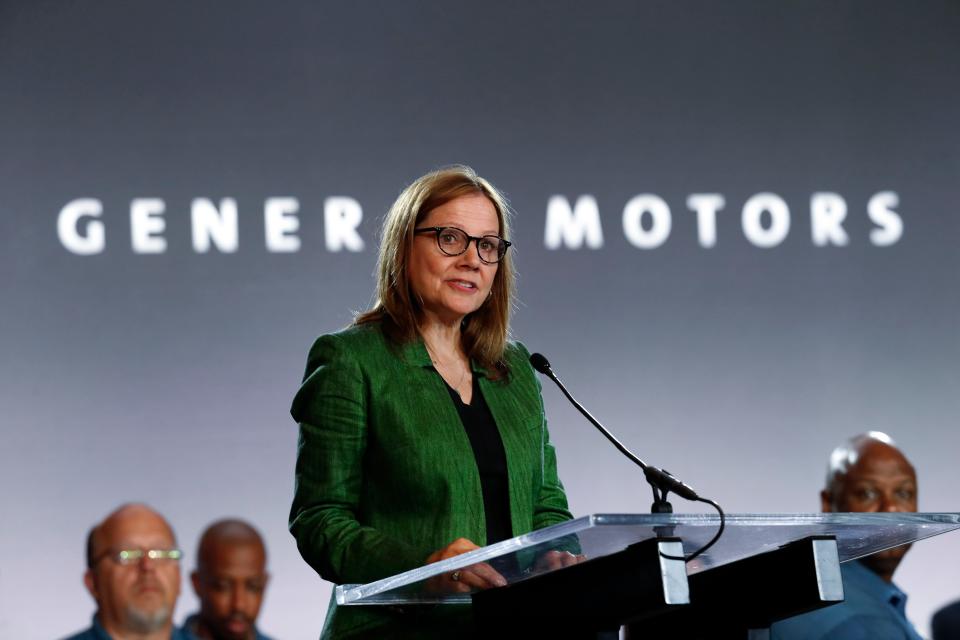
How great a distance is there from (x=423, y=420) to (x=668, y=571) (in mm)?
622

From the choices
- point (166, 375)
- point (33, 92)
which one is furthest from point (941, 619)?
point (33, 92)

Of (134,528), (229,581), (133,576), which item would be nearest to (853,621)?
(229,581)

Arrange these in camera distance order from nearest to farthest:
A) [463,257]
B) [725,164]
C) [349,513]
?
1. [349,513]
2. [463,257]
3. [725,164]

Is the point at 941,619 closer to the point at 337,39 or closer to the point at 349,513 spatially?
the point at 337,39

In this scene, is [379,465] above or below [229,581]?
above

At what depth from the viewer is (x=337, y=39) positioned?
17.9ft

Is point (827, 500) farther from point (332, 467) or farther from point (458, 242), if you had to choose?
point (332, 467)

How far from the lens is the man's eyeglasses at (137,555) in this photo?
4.96 m

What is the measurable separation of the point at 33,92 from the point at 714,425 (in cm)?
305

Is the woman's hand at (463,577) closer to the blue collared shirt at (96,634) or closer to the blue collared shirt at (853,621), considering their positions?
the blue collared shirt at (853,621)

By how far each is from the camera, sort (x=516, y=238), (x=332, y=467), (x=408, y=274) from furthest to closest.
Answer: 1. (x=516, y=238)
2. (x=408, y=274)
3. (x=332, y=467)

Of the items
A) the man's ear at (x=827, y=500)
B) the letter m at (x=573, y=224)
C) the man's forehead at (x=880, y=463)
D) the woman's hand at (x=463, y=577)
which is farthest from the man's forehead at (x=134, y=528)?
the woman's hand at (x=463, y=577)

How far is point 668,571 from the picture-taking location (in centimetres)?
167

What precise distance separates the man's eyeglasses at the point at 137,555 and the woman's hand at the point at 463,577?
3.36 m
